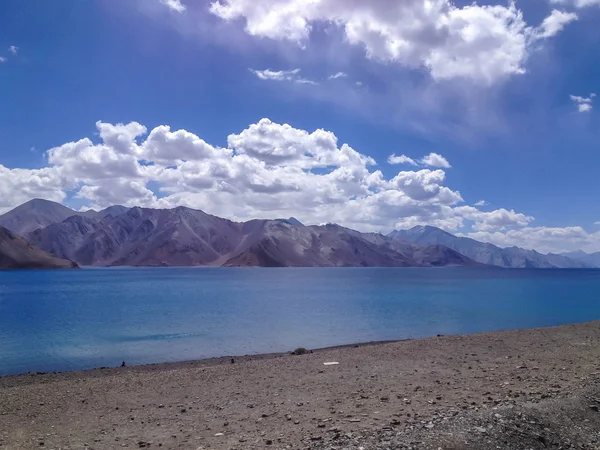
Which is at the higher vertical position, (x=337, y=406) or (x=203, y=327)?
(x=337, y=406)

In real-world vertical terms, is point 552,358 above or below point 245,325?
above

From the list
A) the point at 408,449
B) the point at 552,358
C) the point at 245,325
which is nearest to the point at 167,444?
the point at 408,449

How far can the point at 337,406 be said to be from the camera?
35.1 feet

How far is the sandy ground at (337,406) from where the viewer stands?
8297 millimetres

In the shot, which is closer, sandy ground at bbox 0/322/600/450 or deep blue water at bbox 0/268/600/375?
sandy ground at bbox 0/322/600/450

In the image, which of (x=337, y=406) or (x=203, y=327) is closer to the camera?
(x=337, y=406)

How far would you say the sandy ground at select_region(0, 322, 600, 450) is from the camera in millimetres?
8297

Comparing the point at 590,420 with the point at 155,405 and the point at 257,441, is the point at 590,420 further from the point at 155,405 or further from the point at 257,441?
the point at 155,405

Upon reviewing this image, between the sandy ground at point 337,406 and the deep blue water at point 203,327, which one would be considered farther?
the deep blue water at point 203,327

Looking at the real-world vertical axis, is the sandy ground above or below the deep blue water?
above

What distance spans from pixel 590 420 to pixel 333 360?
395 inches

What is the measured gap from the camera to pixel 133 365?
947 inches

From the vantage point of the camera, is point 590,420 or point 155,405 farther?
point 155,405

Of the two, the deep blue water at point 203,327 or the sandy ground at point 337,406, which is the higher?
the sandy ground at point 337,406
